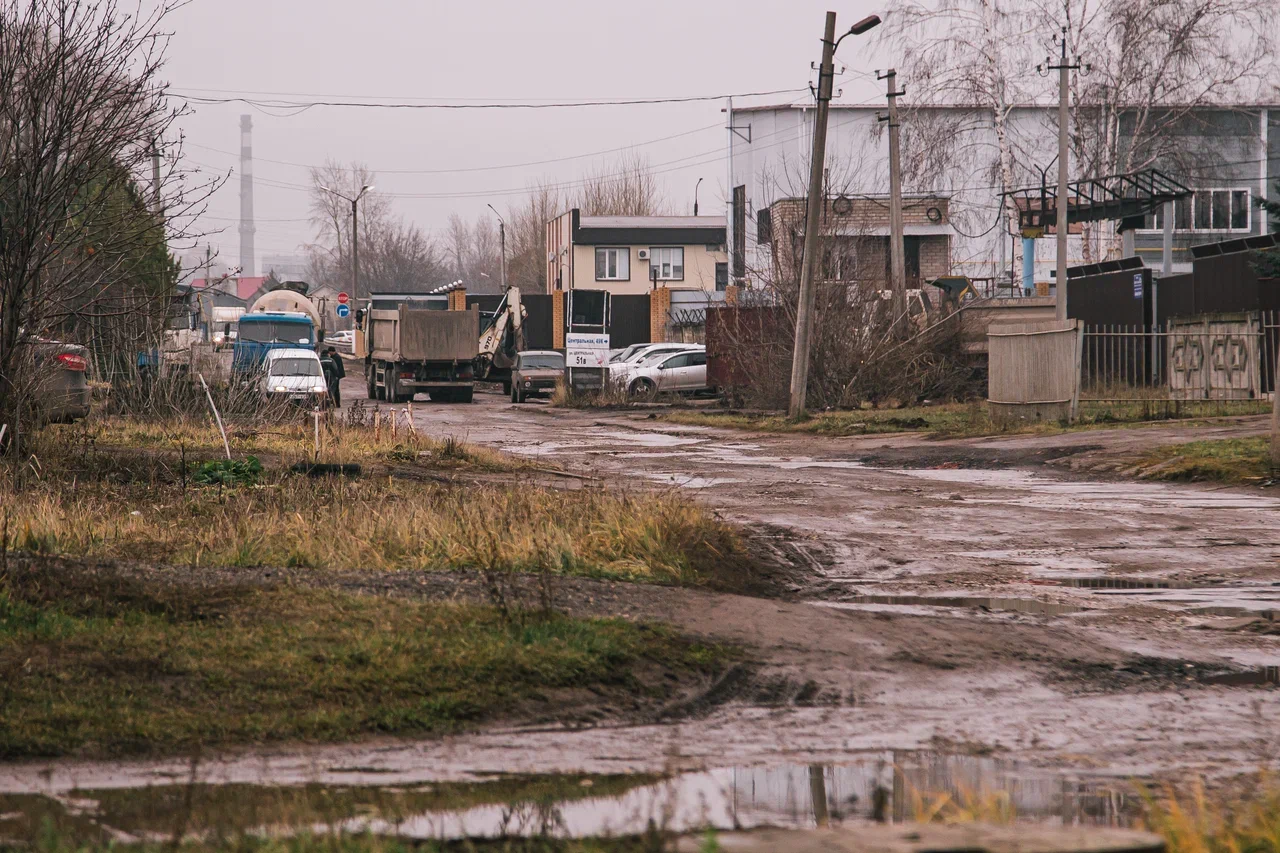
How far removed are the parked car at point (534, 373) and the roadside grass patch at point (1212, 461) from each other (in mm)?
25727

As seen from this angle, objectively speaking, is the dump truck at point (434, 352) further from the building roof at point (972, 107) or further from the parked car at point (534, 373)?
the building roof at point (972, 107)

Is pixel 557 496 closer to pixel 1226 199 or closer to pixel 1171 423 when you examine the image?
pixel 1171 423

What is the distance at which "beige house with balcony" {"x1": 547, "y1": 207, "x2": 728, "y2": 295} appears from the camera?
79750 millimetres

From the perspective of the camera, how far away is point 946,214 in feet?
195

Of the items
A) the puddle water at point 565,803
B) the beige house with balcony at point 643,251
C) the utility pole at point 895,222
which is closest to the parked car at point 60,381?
the puddle water at point 565,803

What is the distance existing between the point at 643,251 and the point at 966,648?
73740mm

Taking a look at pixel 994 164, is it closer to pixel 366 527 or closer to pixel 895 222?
pixel 895 222

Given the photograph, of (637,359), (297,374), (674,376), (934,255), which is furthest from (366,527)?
(934,255)

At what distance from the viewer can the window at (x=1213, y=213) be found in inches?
2355

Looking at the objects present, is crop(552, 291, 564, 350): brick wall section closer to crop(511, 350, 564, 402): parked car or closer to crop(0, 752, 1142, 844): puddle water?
crop(511, 350, 564, 402): parked car

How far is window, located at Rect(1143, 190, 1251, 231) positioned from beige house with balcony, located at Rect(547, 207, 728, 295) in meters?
27.0

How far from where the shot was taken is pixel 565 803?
4.64m

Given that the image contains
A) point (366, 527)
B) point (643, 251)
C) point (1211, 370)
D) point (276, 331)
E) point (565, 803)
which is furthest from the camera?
point (643, 251)

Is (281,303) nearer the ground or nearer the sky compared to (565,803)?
nearer the sky
